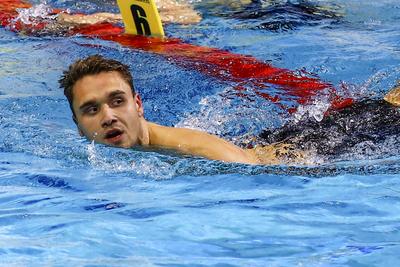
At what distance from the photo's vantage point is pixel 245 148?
4.55 meters

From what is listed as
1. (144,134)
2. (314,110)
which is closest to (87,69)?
(144,134)

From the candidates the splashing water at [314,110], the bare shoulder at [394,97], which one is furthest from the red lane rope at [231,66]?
the bare shoulder at [394,97]

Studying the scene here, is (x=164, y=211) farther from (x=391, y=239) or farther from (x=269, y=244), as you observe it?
(x=391, y=239)

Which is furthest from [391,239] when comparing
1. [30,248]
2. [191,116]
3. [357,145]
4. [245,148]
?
[191,116]

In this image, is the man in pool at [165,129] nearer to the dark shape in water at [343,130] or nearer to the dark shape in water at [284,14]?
the dark shape in water at [343,130]

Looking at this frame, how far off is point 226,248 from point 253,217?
0.38 m

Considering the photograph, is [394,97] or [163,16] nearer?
[394,97]

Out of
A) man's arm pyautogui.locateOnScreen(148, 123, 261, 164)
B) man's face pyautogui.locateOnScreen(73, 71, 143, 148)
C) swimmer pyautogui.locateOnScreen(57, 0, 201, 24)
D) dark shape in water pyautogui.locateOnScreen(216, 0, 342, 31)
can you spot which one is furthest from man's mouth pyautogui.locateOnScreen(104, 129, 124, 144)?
swimmer pyautogui.locateOnScreen(57, 0, 201, 24)

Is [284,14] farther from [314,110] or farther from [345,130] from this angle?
[345,130]

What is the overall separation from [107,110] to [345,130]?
132 cm

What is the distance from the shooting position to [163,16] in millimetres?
7875

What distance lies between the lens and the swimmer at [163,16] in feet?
25.0

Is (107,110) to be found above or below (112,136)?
above

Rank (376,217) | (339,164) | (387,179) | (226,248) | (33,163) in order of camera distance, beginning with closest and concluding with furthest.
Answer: (226,248) < (376,217) < (387,179) < (339,164) < (33,163)
